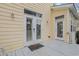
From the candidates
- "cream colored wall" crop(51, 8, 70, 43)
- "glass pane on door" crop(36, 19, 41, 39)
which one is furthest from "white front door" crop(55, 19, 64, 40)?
"glass pane on door" crop(36, 19, 41, 39)

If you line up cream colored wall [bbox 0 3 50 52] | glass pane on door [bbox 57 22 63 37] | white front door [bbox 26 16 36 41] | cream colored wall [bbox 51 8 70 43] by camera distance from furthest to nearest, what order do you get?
cream colored wall [bbox 51 8 70 43] < glass pane on door [bbox 57 22 63 37] < white front door [bbox 26 16 36 41] < cream colored wall [bbox 0 3 50 52]

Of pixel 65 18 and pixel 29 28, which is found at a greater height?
pixel 65 18

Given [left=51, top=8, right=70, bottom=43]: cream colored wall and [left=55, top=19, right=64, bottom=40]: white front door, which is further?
[left=51, top=8, right=70, bottom=43]: cream colored wall

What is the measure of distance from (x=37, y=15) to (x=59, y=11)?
68.4 inches

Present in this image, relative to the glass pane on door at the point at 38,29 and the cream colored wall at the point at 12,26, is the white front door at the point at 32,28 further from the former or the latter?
the cream colored wall at the point at 12,26

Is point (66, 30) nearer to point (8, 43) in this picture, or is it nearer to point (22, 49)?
point (22, 49)

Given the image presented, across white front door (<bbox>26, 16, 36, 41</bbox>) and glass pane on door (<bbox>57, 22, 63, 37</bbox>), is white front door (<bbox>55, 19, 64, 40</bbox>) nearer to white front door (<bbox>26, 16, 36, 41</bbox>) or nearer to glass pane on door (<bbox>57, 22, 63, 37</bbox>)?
glass pane on door (<bbox>57, 22, 63, 37</bbox>)

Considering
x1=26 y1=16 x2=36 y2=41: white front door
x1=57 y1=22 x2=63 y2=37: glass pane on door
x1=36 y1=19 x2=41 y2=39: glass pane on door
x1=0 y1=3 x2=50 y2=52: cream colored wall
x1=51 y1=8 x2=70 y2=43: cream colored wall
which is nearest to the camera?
x1=0 y1=3 x2=50 y2=52: cream colored wall

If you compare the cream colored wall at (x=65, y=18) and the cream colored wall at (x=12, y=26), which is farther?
the cream colored wall at (x=65, y=18)

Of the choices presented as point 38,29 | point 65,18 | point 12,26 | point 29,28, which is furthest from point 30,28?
point 65,18

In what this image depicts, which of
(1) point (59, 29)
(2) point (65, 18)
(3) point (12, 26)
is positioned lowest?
(1) point (59, 29)

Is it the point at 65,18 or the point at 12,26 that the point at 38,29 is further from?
the point at 12,26

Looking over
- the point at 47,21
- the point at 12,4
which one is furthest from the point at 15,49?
the point at 47,21

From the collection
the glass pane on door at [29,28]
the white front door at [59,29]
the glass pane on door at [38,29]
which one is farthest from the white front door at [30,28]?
the white front door at [59,29]
